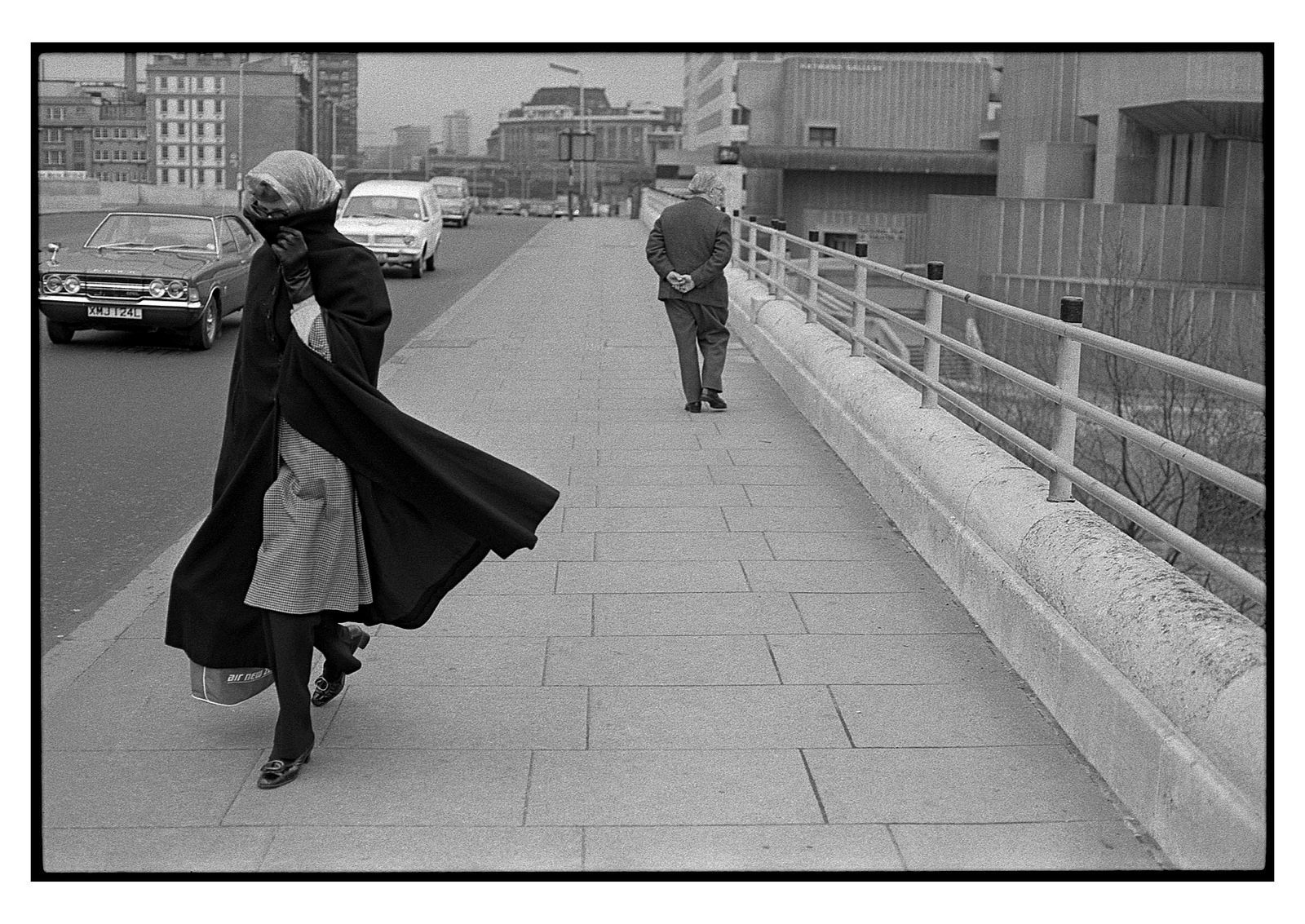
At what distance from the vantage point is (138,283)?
53.9 feet

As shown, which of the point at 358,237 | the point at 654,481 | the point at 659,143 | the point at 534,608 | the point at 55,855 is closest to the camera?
the point at 55,855

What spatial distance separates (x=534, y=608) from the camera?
6367 mm

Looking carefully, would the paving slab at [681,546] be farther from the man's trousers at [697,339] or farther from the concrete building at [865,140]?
the concrete building at [865,140]

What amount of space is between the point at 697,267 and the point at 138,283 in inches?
282

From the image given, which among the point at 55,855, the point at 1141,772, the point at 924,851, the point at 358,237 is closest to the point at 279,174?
the point at 55,855

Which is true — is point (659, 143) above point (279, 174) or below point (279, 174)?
above

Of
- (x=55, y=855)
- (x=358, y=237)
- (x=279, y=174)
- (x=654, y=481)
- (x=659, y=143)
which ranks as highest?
(x=659, y=143)

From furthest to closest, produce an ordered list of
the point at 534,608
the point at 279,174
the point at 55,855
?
the point at 534,608 < the point at 279,174 < the point at 55,855

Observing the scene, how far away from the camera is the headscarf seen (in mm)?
4219

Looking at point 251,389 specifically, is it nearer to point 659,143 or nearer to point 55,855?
point 55,855

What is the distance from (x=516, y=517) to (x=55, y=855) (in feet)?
4.68

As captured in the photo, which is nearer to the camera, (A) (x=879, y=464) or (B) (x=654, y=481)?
(A) (x=879, y=464)

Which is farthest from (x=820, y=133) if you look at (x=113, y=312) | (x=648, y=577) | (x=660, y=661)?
(x=660, y=661)

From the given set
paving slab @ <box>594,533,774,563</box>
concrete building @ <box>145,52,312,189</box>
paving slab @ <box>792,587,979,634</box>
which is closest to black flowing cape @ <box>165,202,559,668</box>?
concrete building @ <box>145,52,312,189</box>
